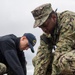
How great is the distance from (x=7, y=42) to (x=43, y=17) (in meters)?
1.49

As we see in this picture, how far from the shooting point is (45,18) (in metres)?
4.40

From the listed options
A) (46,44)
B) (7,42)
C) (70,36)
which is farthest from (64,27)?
(7,42)

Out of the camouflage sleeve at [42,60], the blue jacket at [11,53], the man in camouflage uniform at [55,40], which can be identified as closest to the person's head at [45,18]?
the man in camouflage uniform at [55,40]

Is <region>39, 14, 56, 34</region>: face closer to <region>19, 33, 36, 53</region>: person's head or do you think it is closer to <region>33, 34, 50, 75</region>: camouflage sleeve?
<region>33, 34, 50, 75</region>: camouflage sleeve

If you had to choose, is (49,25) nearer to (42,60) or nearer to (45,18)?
(45,18)

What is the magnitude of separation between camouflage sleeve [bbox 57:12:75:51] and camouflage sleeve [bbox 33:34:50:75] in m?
0.63

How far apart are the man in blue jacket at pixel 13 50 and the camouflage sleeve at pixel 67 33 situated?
1487 millimetres

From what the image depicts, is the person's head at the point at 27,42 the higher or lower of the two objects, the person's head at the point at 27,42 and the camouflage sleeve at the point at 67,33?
the lower

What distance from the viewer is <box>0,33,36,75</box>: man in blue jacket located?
568cm

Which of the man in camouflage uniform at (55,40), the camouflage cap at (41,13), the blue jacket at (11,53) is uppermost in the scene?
the camouflage cap at (41,13)

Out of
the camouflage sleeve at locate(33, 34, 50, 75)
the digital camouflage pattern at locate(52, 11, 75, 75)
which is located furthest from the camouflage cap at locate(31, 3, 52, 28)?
the camouflage sleeve at locate(33, 34, 50, 75)

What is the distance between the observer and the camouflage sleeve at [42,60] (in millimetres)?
4871

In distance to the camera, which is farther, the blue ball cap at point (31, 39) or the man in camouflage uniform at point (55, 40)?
the blue ball cap at point (31, 39)

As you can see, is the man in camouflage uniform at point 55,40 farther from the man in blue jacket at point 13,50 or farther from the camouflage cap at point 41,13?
the man in blue jacket at point 13,50
